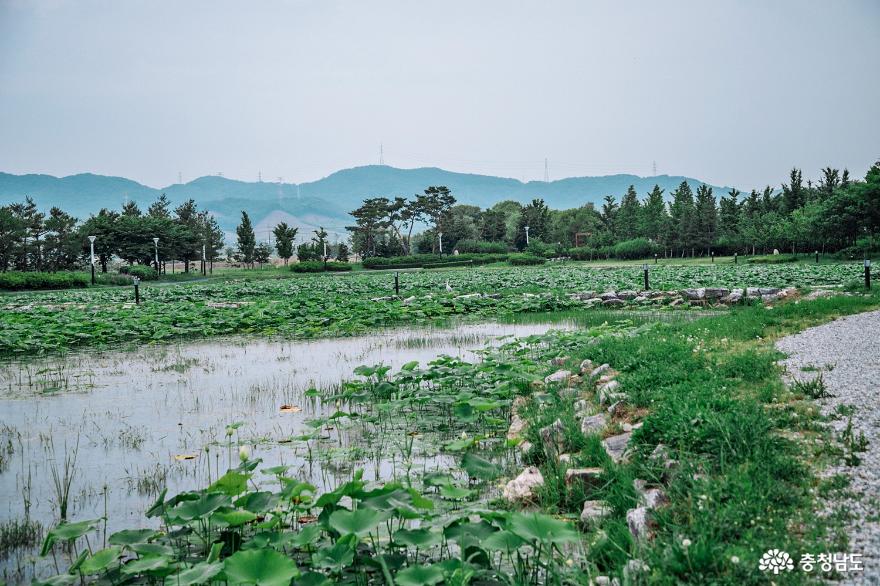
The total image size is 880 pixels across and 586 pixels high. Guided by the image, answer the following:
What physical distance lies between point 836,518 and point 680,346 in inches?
171

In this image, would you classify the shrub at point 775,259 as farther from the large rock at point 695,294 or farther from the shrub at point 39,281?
the shrub at point 39,281

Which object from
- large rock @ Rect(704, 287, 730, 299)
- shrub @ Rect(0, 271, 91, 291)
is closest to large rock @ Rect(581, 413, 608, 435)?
large rock @ Rect(704, 287, 730, 299)

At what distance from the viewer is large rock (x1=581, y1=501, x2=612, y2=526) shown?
349 cm

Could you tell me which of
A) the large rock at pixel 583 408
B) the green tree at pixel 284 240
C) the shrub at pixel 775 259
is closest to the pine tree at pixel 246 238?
the green tree at pixel 284 240

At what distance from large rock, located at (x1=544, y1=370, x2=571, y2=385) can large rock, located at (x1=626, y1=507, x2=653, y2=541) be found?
146 inches

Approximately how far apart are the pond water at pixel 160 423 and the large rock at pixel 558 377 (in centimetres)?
241

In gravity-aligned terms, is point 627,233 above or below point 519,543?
above

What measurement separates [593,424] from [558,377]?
2123 mm

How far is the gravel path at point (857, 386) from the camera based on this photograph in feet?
8.62

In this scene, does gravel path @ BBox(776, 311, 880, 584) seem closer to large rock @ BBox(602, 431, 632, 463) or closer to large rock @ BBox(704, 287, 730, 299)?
large rock @ BBox(602, 431, 632, 463)

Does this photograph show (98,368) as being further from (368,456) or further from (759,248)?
(759,248)

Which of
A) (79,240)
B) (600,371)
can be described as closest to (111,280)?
(79,240)

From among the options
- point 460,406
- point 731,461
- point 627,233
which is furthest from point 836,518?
point 627,233

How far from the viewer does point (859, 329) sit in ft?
24.4
